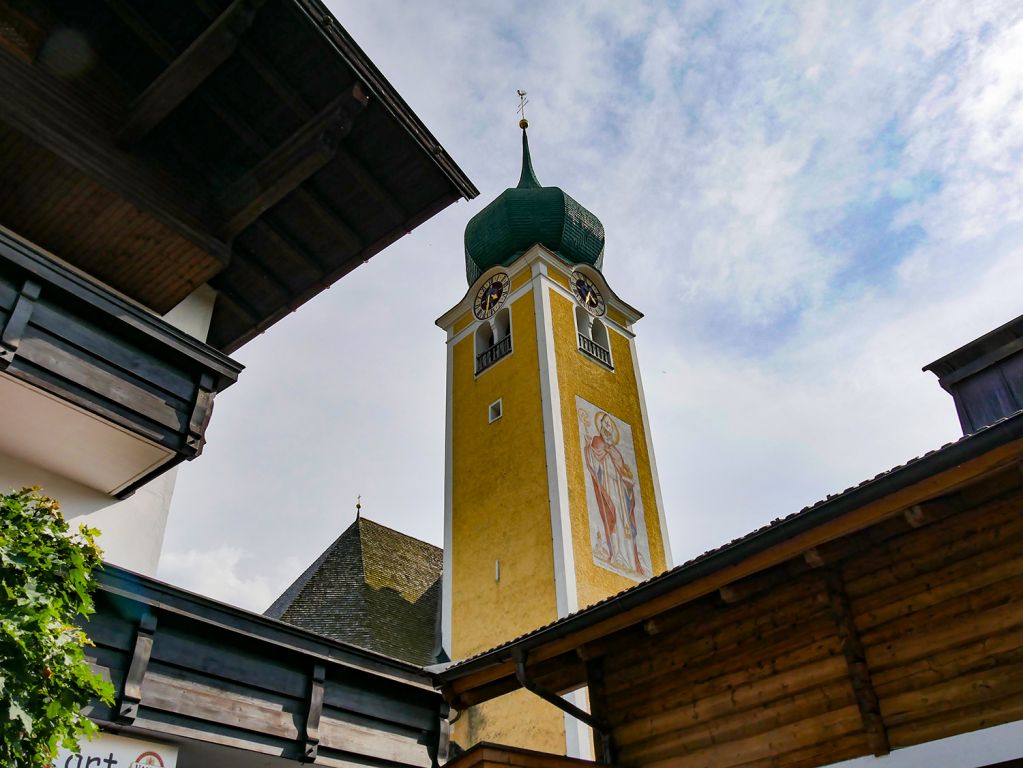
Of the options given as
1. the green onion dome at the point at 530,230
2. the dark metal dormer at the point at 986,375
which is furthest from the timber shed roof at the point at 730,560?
the green onion dome at the point at 530,230

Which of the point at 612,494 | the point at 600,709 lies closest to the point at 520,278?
the point at 612,494

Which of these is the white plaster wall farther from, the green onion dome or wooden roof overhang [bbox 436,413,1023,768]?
the green onion dome

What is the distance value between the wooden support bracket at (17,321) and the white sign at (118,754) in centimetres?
250

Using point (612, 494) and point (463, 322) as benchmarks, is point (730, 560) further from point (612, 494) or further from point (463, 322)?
point (463, 322)

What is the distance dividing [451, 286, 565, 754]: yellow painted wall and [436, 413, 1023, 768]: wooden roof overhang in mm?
8961

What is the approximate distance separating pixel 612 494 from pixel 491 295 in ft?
22.4

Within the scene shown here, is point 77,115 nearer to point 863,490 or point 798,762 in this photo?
point 863,490

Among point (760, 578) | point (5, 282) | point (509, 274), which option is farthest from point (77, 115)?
point (509, 274)

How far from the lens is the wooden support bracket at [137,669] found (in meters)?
5.88

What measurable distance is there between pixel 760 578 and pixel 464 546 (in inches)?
542

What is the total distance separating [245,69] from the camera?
24.0 feet

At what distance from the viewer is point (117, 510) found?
7227 millimetres

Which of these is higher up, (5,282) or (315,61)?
(315,61)

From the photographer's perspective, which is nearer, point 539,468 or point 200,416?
point 200,416
